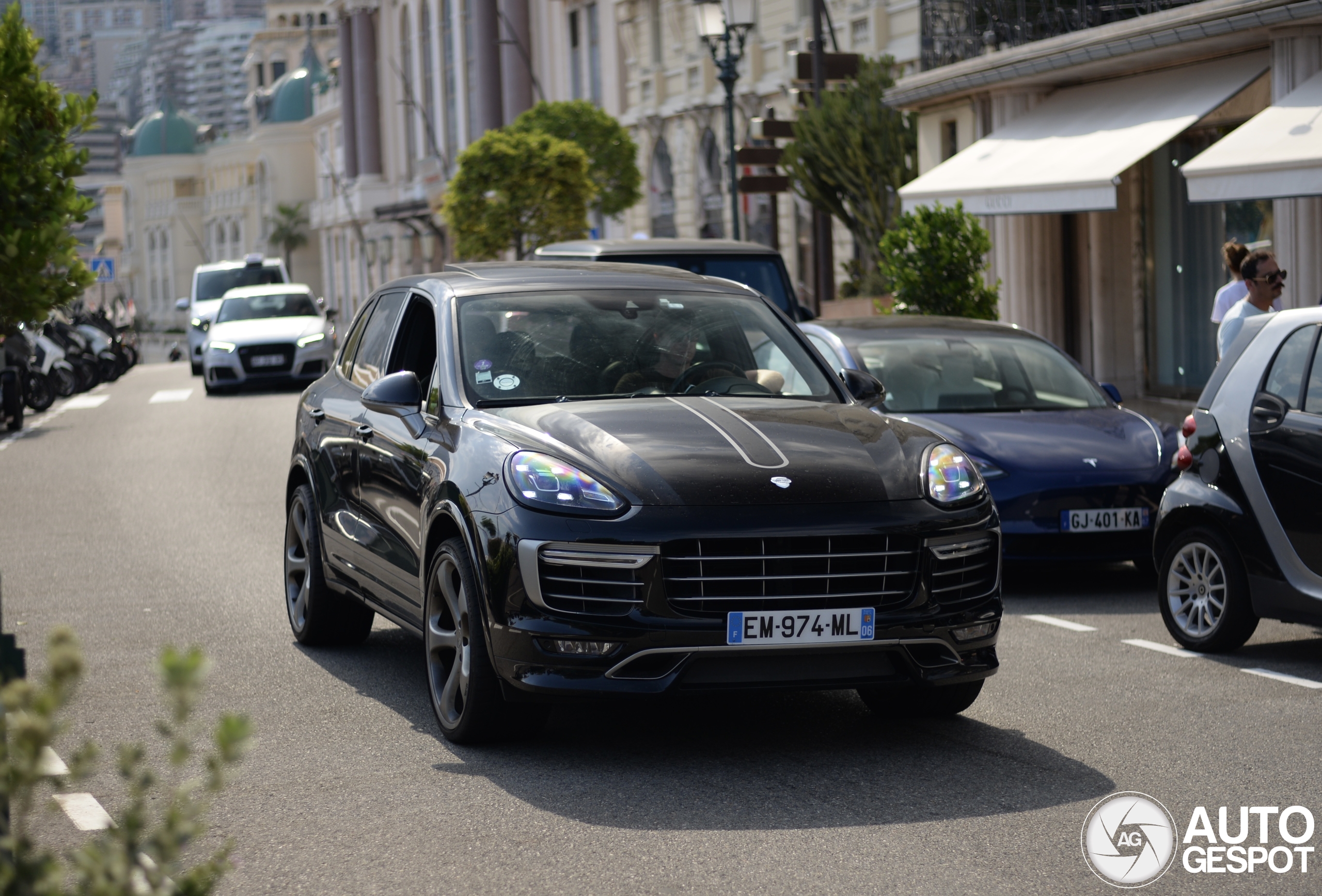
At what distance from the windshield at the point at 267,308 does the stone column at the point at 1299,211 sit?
17996mm

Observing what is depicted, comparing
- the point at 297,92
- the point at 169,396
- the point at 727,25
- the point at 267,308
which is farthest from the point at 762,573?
the point at 297,92

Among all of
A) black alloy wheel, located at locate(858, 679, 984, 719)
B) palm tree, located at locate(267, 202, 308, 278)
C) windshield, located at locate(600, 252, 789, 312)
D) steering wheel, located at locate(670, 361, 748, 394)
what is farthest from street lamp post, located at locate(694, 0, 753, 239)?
palm tree, located at locate(267, 202, 308, 278)

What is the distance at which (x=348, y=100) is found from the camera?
9481cm

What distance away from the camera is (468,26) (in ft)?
247

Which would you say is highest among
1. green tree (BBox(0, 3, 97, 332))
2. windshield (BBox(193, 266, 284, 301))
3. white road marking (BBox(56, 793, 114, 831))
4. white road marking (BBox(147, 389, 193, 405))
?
green tree (BBox(0, 3, 97, 332))

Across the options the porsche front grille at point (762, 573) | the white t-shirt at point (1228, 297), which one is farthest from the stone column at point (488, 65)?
the porsche front grille at point (762, 573)

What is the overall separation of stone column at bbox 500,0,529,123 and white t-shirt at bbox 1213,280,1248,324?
164ft

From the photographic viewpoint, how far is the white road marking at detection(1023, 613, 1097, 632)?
905cm

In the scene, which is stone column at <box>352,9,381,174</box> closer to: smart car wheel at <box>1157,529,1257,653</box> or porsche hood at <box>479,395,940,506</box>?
smart car wheel at <box>1157,529,1257,653</box>

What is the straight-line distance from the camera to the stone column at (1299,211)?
1784 centimetres

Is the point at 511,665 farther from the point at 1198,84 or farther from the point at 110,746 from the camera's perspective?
the point at 1198,84

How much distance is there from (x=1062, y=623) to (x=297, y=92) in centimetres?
13157

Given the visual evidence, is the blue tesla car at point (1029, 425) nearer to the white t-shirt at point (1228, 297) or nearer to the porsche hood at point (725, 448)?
the white t-shirt at point (1228, 297)

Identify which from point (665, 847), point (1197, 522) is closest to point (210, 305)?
point (1197, 522)
